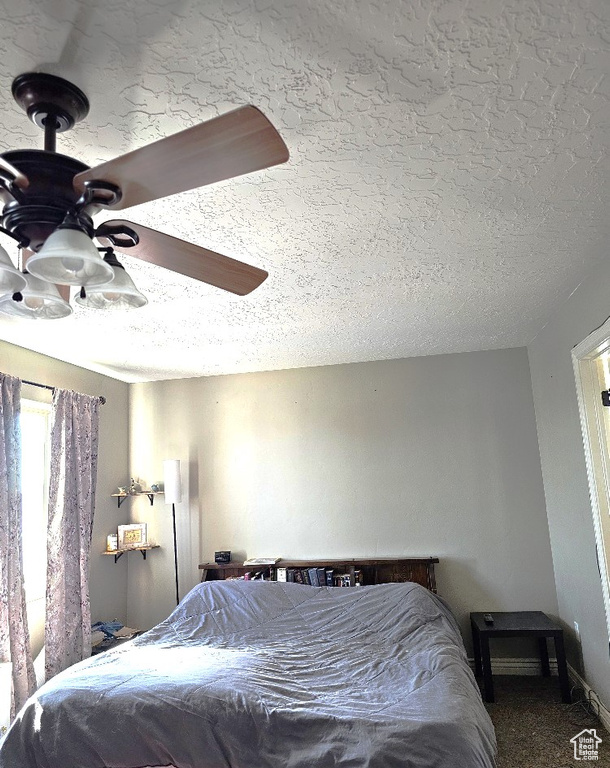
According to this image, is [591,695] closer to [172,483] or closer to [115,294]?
[172,483]

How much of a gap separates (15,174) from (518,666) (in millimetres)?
4393

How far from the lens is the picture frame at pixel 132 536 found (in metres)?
4.60

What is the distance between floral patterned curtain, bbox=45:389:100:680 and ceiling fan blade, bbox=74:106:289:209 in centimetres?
304

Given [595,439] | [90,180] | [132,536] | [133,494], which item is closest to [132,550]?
[132,536]

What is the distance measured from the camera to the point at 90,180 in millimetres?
1263

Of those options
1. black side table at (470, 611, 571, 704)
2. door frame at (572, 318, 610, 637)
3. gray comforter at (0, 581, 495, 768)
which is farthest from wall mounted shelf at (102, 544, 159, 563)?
door frame at (572, 318, 610, 637)

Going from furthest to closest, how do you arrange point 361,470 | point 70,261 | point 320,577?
point 361,470 < point 320,577 < point 70,261

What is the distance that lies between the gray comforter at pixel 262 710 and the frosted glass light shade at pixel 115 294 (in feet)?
5.72

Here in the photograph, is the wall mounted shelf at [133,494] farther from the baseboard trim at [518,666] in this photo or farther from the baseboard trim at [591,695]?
the baseboard trim at [591,695]

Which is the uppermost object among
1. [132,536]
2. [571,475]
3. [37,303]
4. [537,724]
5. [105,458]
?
[37,303]

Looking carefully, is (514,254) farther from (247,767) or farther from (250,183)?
(247,767)

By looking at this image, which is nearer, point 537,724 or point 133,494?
point 537,724

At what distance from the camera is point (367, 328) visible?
3.77m

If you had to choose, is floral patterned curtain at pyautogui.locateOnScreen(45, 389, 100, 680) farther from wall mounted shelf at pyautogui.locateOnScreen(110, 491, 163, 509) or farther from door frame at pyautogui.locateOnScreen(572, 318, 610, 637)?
door frame at pyautogui.locateOnScreen(572, 318, 610, 637)
